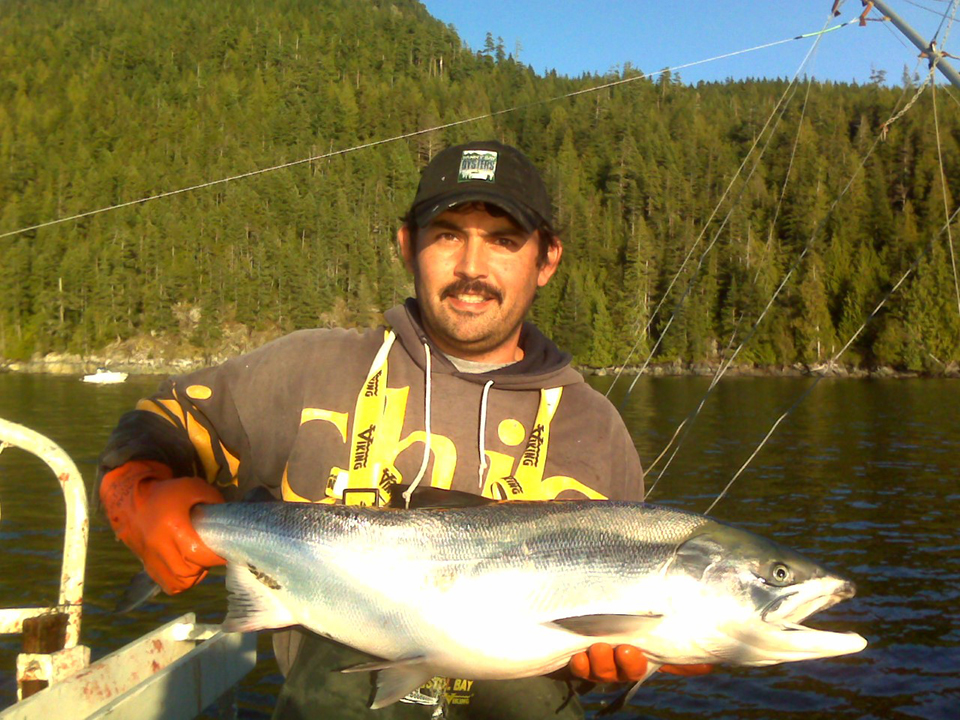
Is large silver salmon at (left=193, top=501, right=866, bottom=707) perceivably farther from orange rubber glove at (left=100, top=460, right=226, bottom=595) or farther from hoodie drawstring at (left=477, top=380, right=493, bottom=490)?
hoodie drawstring at (left=477, top=380, right=493, bottom=490)

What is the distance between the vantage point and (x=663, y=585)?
10.9 feet

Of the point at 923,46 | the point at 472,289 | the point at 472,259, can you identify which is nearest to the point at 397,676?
the point at 472,289

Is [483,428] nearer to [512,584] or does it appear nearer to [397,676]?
[512,584]

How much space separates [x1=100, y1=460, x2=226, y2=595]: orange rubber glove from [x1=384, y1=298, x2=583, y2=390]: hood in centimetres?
118

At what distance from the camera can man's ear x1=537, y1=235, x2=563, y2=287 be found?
4500 millimetres

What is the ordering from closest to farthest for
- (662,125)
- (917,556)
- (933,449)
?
(917,556)
(933,449)
(662,125)

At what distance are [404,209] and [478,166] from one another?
11683 cm

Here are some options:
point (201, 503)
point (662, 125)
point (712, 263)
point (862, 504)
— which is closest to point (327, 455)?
point (201, 503)

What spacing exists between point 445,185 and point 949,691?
9943 millimetres

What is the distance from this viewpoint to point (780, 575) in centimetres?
337

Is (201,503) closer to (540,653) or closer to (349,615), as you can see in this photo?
(349,615)

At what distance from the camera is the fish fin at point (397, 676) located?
3.16m

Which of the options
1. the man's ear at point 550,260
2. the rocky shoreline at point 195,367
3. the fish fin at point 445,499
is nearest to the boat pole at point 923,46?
the man's ear at point 550,260

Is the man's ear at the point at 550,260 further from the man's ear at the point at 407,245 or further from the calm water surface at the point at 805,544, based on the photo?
the calm water surface at the point at 805,544
